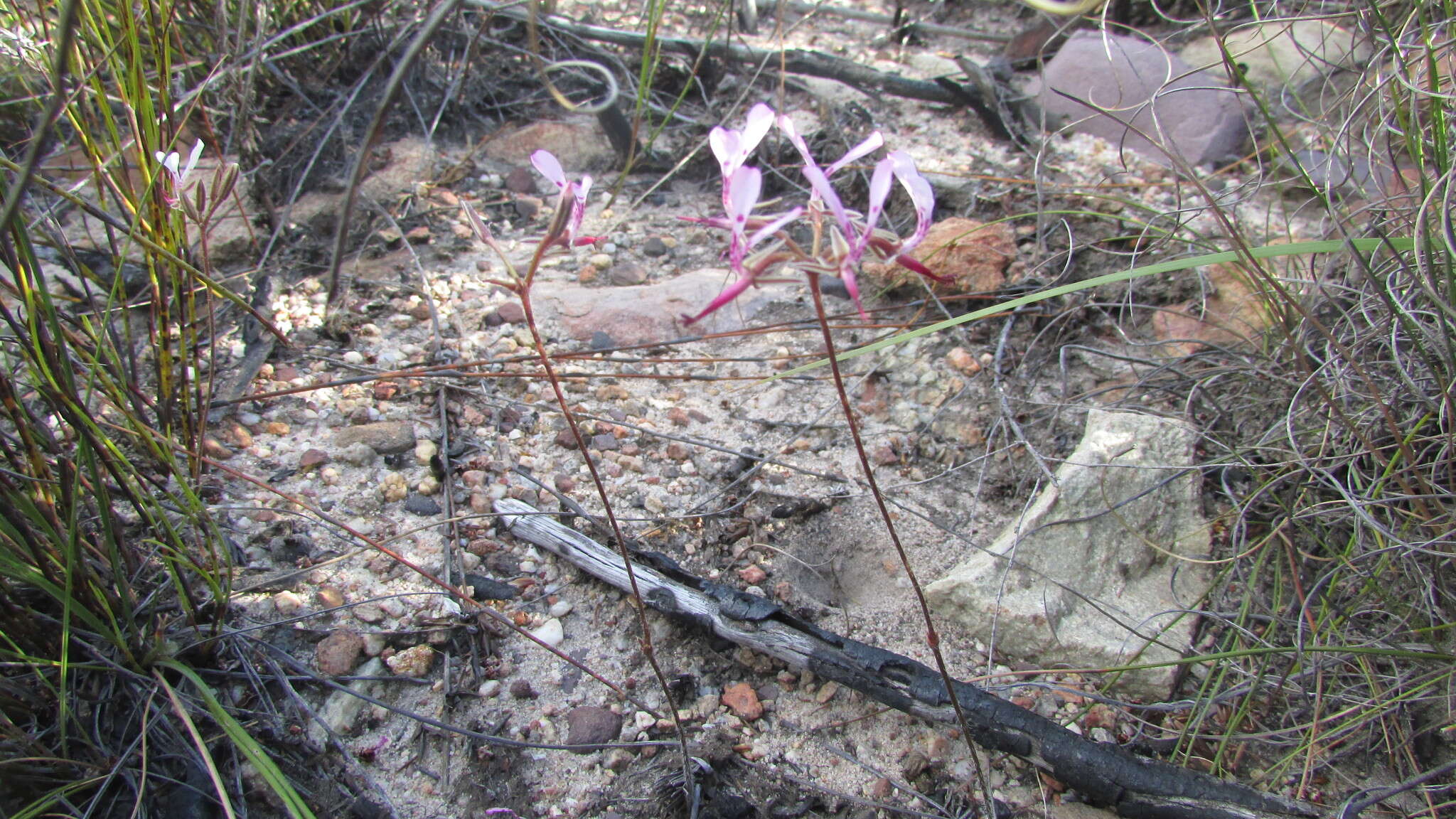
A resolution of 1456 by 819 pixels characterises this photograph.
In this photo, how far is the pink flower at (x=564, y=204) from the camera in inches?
27.5

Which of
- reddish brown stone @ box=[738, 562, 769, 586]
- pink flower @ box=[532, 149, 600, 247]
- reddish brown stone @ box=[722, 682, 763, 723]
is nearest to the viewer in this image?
pink flower @ box=[532, 149, 600, 247]

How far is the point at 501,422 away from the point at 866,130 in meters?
1.37

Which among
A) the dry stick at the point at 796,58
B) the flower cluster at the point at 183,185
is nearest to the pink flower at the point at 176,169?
the flower cluster at the point at 183,185

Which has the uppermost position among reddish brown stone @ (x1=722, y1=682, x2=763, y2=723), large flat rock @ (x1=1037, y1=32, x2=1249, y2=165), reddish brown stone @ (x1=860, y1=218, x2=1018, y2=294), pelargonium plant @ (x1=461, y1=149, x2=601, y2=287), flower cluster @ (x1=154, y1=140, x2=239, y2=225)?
pelargonium plant @ (x1=461, y1=149, x2=601, y2=287)

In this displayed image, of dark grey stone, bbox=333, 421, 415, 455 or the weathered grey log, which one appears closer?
the weathered grey log

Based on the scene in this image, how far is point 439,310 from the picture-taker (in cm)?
185

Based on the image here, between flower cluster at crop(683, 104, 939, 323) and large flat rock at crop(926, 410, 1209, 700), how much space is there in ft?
2.53

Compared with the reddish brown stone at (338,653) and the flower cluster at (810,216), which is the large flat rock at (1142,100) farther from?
the reddish brown stone at (338,653)

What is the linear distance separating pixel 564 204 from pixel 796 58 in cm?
194

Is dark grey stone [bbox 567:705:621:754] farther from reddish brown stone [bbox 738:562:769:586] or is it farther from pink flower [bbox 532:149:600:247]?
pink flower [bbox 532:149:600:247]

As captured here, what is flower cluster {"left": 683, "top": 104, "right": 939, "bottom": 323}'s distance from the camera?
598mm

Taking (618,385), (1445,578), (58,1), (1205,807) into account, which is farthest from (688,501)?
(58,1)

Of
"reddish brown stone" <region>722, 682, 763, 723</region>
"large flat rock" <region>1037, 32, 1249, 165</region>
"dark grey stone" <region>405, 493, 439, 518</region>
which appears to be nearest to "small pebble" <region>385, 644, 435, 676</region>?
"dark grey stone" <region>405, 493, 439, 518</region>

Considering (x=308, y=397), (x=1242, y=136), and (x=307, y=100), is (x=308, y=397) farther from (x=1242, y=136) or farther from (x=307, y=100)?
(x=1242, y=136)
